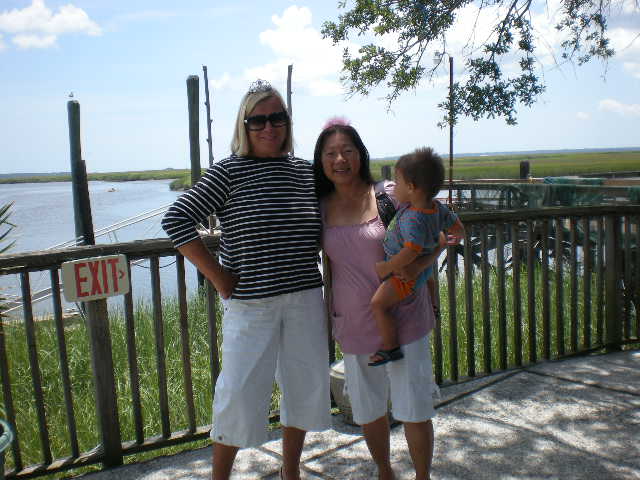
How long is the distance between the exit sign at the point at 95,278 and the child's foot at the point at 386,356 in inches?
43.8

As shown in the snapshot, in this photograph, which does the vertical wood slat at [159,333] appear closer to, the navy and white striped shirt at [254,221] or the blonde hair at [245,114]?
the navy and white striped shirt at [254,221]

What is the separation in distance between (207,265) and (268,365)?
0.44 meters

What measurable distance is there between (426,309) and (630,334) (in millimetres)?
3130

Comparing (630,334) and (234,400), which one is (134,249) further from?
(630,334)

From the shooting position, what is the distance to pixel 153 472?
117 inches

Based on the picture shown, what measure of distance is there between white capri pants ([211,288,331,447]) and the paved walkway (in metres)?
0.50

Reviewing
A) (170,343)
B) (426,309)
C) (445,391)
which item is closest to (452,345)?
(445,391)

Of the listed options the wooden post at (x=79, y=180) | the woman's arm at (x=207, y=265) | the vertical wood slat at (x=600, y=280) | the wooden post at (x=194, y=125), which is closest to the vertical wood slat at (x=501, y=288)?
the vertical wood slat at (x=600, y=280)

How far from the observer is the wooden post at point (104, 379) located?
9.50 ft

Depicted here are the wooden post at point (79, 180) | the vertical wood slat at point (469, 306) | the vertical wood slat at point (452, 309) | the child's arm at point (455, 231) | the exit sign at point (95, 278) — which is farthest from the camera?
the wooden post at point (79, 180)

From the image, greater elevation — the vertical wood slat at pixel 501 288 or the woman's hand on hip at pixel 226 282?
the woman's hand on hip at pixel 226 282

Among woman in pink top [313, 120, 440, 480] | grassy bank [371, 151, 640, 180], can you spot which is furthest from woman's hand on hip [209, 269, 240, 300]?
grassy bank [371, 151, 640, 180]

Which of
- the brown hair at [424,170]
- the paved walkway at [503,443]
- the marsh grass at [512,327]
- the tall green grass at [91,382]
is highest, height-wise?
the brown hair at [424,170]

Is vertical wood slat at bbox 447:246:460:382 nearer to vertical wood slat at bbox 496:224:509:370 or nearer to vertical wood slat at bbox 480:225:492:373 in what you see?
vertical wood slat at bbox 480:225:492:373
